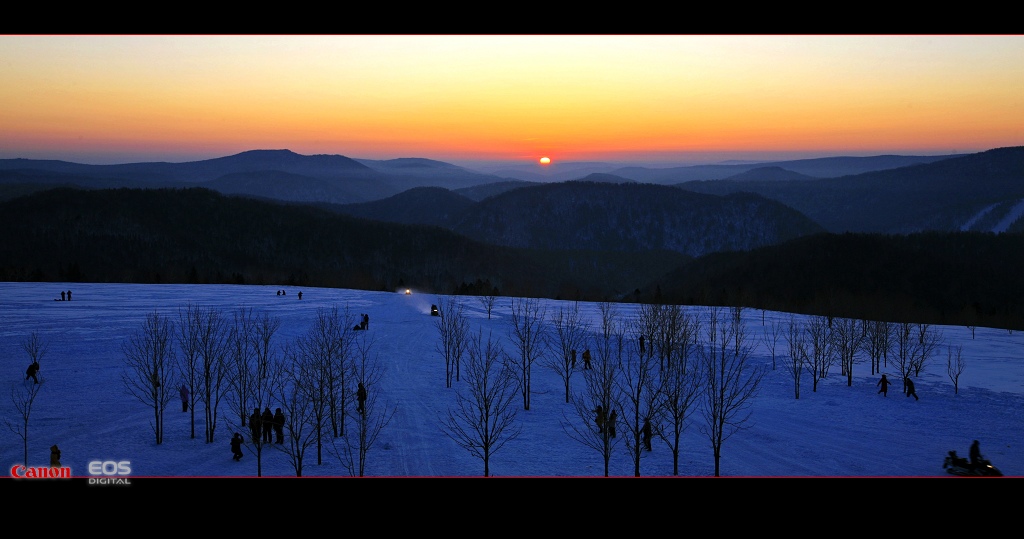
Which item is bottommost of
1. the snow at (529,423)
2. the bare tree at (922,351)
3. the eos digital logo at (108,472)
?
the snow at (529,423)

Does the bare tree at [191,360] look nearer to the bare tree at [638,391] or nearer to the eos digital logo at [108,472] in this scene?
the bare tree at [638,391]

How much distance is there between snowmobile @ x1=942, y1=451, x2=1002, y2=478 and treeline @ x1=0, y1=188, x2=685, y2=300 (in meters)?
106

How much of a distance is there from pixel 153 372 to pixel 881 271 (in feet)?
444

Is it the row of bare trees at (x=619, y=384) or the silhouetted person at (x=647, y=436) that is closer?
the row of bare trees at (x=619, y=384)

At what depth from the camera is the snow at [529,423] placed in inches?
802

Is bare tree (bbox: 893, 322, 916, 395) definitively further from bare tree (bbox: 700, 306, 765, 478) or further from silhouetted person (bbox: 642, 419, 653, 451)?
silhouetted person (bbox: 642, 419, 653, 451)

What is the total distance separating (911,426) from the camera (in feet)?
87.1

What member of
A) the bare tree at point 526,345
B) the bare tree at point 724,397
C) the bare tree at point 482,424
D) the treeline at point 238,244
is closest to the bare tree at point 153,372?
the bare tree at point 482,424

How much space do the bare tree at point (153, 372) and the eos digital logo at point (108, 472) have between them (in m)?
18.8

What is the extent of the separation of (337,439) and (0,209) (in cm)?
17890

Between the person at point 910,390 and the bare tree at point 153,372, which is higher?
the bare tree at point 153,372

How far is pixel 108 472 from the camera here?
4406 millimetres

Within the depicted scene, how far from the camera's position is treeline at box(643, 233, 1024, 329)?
115m

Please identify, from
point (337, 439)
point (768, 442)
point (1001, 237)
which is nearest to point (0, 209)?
point (337, 439)
